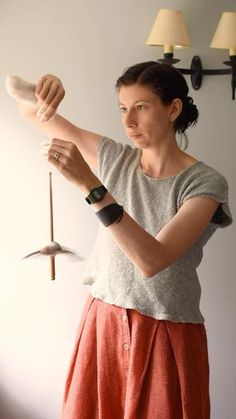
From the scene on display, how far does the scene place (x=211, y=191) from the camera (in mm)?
1207

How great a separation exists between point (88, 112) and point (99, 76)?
0.11 metres

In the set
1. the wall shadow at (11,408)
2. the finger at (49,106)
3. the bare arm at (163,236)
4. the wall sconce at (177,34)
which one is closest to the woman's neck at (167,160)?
the bare arm at (163,236)

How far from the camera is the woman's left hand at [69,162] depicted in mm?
1064

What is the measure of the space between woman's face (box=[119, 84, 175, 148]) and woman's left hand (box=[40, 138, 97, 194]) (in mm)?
211

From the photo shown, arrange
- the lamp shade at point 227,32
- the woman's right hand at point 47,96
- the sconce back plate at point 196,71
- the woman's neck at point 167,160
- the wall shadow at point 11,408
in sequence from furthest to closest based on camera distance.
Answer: the wall shadow at point 11,408 → the sconce back plate at point 196,71 → the lamp shade at point 227,32 → the woman's neck at point 167,160 → the woman's right hand at point 47,96

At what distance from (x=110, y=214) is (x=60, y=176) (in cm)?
80

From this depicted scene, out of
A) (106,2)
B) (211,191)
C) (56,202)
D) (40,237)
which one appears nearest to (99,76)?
(106,2)

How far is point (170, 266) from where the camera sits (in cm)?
126

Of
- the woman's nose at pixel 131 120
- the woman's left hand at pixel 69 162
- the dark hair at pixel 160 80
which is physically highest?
the dark hair at pixel 160 80

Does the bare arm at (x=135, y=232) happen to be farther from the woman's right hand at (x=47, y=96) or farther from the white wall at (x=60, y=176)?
the white wall at (x=60, y=176)

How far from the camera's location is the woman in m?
1.24

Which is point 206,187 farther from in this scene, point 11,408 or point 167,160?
point 11,408

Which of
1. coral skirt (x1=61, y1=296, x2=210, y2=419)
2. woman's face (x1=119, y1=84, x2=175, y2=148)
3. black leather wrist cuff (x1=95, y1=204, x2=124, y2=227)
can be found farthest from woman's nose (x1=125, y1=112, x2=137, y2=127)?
coral skirt (x1=61, y1=296, x2=210, y2=419)

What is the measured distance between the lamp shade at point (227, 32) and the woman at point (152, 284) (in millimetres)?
358
